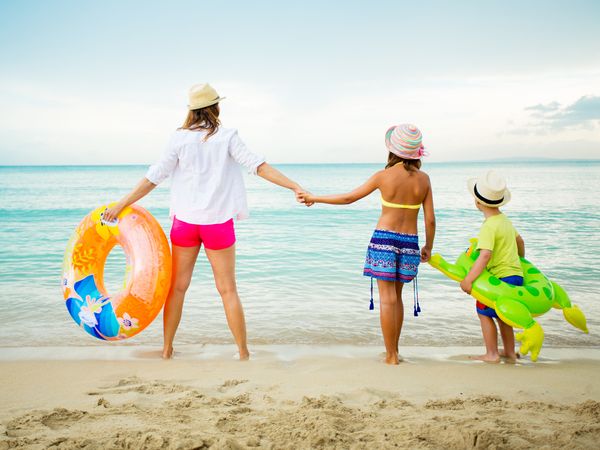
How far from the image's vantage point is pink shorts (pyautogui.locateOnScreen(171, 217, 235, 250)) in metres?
3.99

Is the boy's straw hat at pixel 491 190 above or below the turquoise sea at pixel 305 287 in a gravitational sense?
above

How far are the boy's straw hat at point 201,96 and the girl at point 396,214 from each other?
1.14m

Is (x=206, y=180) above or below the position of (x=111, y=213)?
above

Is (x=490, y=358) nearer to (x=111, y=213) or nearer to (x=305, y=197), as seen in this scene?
(x=305, y=197)

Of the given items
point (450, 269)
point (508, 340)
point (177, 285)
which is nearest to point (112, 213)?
point (177, 285)

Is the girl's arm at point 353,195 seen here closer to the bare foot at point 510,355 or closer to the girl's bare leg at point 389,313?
the girl's bare leg at point 389,313

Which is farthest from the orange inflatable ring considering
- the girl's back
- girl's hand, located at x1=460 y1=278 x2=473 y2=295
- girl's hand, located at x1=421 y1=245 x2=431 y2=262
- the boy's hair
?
girl's hand, located at x1=460 y1=278 x2=473 y2=295

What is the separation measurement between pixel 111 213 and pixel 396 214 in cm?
209

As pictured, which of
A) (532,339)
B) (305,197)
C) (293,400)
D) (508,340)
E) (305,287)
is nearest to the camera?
(293,400)

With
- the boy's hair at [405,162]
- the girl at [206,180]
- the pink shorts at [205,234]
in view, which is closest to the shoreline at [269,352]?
the girl at [206,180]

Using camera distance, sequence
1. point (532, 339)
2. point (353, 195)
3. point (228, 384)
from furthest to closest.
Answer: point (353, 195) → point (532, 339) → point (228, 384)

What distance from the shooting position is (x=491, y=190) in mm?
4129

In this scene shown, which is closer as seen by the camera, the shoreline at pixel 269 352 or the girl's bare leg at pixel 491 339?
the girl's bare leg at pixel 491 339

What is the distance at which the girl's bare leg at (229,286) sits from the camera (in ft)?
13.4
